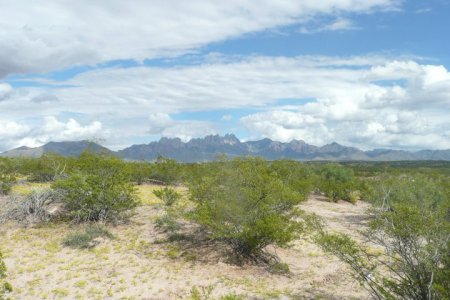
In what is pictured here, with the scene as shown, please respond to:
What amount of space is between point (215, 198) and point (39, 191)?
1398cm

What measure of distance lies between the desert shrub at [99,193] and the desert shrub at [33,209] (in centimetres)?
95

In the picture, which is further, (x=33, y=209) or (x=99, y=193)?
(x=33, y=209)

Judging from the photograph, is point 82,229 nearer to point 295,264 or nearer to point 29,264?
point 29,264

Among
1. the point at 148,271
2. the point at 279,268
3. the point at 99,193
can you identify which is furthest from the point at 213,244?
the point at 99,193

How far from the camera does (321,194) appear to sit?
183 feet

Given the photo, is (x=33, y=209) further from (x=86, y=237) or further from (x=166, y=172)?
(x=166, y=172)

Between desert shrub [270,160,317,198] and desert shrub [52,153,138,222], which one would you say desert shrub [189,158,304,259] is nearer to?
desert shrub [52,153,138,222]

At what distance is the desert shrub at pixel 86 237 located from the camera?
75.7 feet

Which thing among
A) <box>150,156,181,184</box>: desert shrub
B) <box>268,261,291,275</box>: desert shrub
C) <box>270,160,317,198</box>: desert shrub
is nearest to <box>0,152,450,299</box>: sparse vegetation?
<box>268,261,291,275</box>: desert shrub

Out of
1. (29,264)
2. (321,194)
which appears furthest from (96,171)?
(321,194)

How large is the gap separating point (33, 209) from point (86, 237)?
22.7 feet

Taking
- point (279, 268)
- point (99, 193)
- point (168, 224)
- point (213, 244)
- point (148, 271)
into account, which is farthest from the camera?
point (99, 193)

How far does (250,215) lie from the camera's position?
69.1 ft

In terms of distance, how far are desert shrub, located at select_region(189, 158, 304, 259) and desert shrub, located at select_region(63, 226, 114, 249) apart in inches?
250
